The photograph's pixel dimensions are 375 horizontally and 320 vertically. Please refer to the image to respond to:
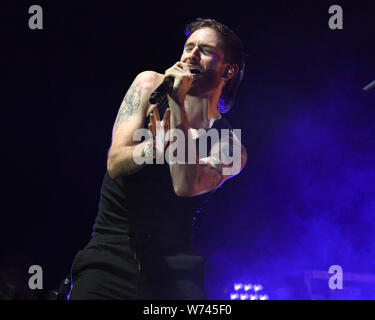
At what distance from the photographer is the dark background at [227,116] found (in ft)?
12.2

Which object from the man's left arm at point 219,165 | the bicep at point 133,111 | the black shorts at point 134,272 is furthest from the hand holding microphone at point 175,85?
the black shorts at point 134,272

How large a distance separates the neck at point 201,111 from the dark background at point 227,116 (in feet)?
3.46

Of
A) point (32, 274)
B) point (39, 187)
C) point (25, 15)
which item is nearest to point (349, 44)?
point (25, 15)

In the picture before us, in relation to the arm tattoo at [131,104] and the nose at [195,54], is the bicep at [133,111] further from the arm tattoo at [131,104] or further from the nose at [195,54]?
the nose at [195,54]

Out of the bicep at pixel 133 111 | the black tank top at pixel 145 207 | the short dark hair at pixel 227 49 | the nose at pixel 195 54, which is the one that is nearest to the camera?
the black tank top at pixel 145 207

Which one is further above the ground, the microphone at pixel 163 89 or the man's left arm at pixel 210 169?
the microphone at pixel 163 89

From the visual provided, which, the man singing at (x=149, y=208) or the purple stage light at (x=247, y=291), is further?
the purple stage light at (x=247, y=291)

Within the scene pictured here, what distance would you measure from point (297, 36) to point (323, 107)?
71 cm

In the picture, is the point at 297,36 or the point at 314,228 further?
the point at 314,228
